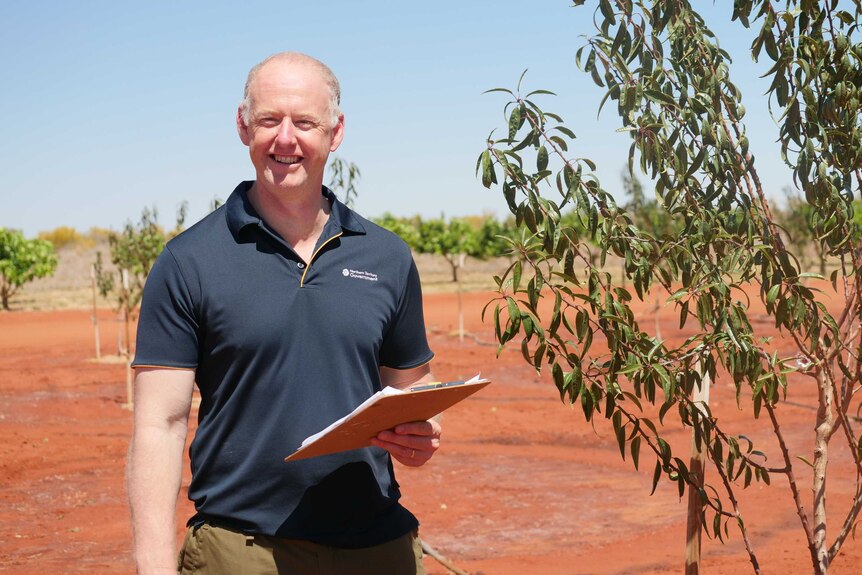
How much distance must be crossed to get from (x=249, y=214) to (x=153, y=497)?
0.80 m

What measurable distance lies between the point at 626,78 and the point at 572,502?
660 centimetres

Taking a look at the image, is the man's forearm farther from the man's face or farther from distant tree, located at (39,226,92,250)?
distant tree, located at (39,226,92,250)

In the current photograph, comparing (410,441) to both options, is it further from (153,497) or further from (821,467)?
(821,467)

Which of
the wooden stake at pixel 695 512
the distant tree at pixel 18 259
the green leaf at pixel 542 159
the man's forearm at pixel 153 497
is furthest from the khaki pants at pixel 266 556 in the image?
the distant tree at pixel 18 259

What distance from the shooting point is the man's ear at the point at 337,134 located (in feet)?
9.66

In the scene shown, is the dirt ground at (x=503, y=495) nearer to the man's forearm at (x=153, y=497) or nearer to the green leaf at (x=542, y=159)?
the green leaf at (x=542, y=159)

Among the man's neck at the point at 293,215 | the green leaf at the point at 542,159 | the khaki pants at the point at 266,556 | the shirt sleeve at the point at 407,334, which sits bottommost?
the khaki pants at the point at 266,556

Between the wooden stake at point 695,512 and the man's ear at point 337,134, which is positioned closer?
the man's ear at point 337,134

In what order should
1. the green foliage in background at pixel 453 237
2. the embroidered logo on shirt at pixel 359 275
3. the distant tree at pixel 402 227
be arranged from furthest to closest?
the green foliage in background at pixel 453 237, the distant tree at pixel 402 227, the embroidered logo on shirt at pixel 359 275

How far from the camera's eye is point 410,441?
112 inches

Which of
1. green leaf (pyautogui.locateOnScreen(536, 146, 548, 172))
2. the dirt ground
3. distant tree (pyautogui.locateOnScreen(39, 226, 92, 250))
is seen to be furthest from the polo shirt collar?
distant tree (pyautogui.locateOnScreen(39, 226, 92, 250))

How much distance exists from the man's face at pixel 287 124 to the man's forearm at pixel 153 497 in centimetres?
74

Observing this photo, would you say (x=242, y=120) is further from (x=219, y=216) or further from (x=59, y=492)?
(x=59, y=492)

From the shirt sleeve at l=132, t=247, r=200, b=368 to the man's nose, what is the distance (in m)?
0.42
